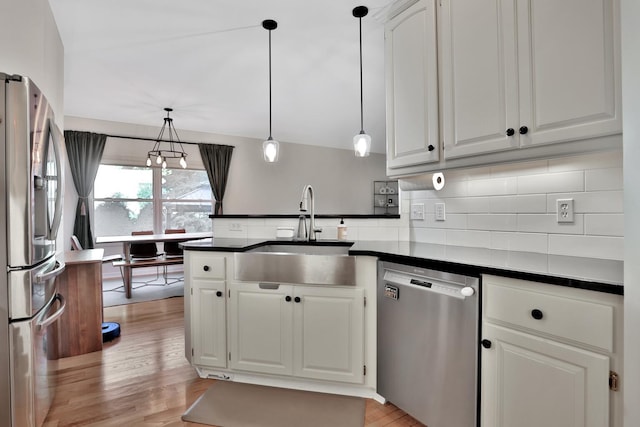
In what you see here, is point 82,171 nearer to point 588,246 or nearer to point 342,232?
point 342,232

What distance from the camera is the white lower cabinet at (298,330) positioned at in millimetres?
1835

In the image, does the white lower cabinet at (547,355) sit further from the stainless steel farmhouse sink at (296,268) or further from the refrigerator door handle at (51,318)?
the refrigerator door handle at (51,318)

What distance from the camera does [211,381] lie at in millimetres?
2078

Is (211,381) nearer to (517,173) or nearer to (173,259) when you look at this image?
(517,173)

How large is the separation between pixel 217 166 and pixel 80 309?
3785mm

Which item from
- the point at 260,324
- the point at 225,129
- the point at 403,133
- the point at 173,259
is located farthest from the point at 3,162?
the point at 225,129

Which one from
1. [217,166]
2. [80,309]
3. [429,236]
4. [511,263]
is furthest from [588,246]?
[217,166]

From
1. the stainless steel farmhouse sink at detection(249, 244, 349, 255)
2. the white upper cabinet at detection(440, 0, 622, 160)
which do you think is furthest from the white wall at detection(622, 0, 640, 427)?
the stainless steel farmhouse sink at detection(249, 244, 349, 255)

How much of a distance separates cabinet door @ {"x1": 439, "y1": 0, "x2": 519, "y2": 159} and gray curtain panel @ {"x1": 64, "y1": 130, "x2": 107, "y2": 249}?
5268 millimetres

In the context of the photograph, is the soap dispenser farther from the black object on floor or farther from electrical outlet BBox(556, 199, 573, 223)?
the black object on floor

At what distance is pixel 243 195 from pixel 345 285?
15.6 feet

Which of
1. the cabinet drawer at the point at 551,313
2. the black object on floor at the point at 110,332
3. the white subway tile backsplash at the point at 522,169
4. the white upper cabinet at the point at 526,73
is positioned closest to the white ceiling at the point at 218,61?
the white upper cabinet at the point at 526,73

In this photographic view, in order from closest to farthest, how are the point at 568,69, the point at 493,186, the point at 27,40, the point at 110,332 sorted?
the point at 568,69 → the point at 493,186 → the point at 27,40 → the point at 110,332

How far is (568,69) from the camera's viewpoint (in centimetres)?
126
